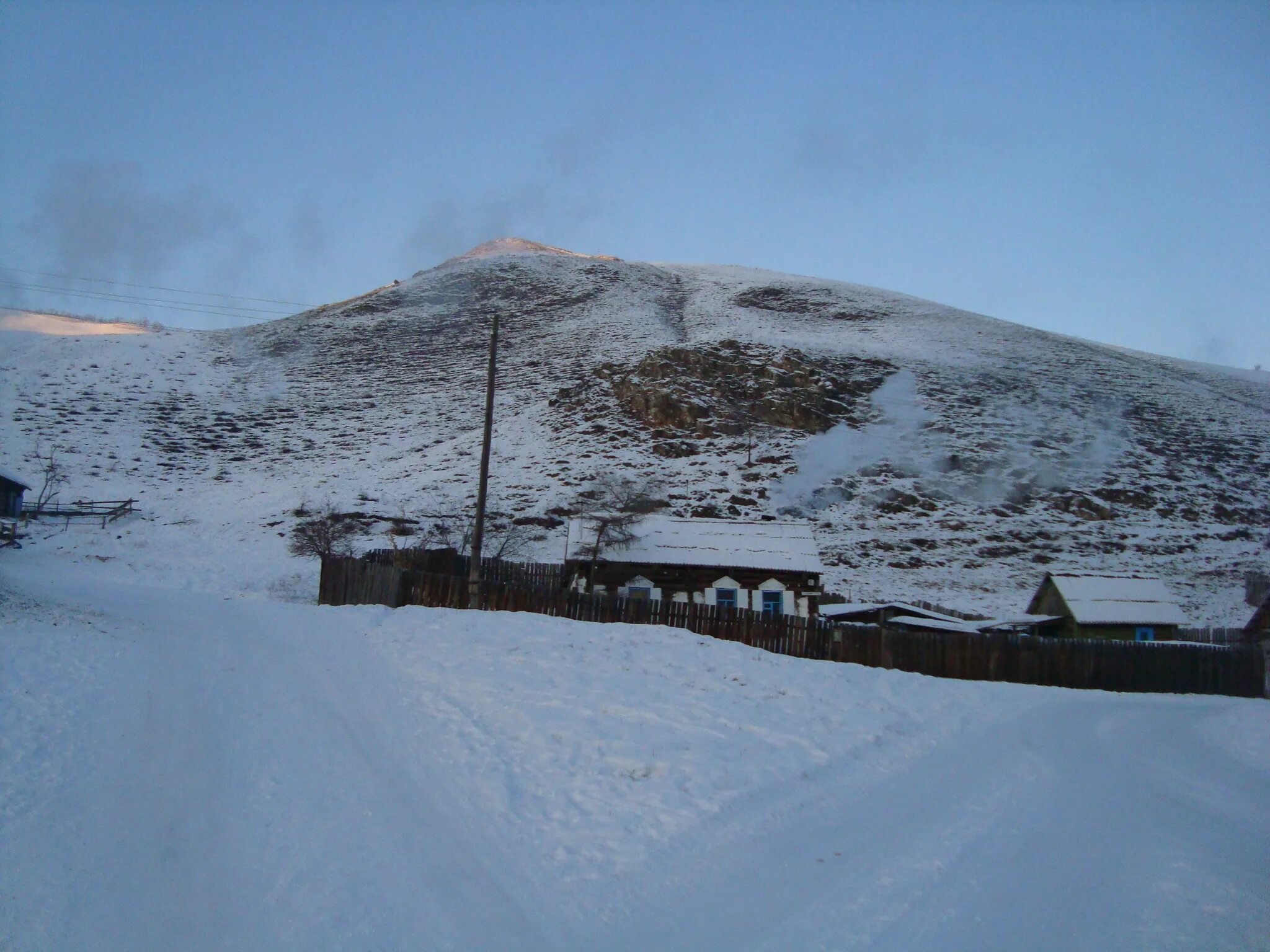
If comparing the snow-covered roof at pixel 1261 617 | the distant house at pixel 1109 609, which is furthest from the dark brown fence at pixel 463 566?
the snow-covered roof at pixel 1261 617

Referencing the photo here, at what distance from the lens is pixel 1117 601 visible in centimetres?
3089

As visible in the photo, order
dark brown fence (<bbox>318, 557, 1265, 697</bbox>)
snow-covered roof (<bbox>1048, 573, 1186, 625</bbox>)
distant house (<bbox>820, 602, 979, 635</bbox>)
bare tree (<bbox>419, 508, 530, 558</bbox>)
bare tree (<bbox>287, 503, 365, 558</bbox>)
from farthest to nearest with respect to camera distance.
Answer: bare tree (<bbox>419, 508, 530, 558</bbox>)
snow-covered roof (<bbox>1048, 573, 1186, 625</bbox>)
bare tree (<bbox>287, 503, 365, 558</bbox>)
distant house (<bbox>820, 602, 979, 635</bbox>)
dark brown fence (<bbox>318, 557, 1265, 697</bbox>)

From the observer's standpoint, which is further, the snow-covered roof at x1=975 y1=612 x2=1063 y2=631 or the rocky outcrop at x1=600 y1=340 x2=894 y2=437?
the rocky outcrop at x1=600 y1=340 x2=894 y2=437

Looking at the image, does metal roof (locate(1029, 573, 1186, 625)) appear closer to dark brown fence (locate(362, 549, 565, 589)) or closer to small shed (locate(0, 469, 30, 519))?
dark brown fence (locate(362, 549, 565, 589))

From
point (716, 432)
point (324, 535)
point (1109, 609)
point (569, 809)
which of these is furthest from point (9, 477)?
point (1109, 609)

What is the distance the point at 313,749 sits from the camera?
8.16 metres

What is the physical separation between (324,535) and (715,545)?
1428 centimetres

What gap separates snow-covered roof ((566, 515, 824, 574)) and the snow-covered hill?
32.0 feet

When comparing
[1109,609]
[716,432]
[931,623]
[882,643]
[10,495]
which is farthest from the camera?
[716,432]

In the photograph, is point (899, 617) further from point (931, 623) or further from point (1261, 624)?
point (1261, 624)

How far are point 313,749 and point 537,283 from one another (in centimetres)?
9209

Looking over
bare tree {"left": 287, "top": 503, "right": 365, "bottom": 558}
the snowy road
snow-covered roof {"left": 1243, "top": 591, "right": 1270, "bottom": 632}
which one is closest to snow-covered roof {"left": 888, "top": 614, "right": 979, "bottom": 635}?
snow-covered roof {"left": 1243, "top": 591, "right": 1270, "bottom": 632}

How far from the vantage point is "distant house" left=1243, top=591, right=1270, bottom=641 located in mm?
27359

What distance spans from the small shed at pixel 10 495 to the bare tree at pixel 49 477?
3.10 feet
